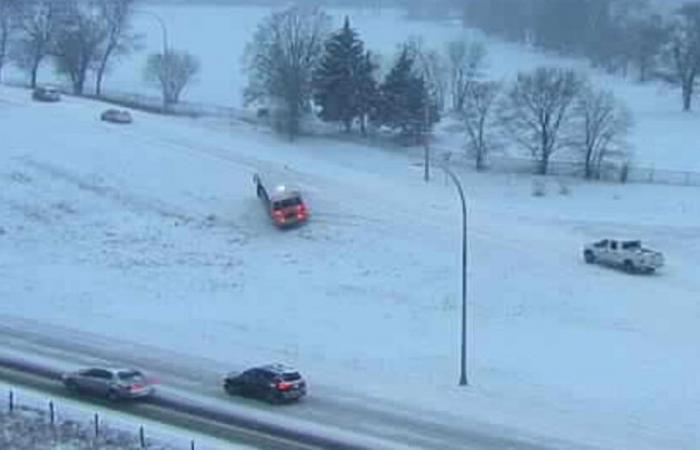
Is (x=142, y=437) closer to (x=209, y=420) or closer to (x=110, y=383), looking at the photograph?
(x=209, y=420)

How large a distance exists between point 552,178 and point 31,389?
111 ft

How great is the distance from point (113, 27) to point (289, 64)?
22253 mm

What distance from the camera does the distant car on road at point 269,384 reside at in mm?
33750

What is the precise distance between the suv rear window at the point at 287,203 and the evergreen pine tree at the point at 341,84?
61.3ft

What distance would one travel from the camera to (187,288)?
45844mm

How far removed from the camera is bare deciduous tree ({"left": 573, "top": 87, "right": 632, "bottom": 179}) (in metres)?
66.4

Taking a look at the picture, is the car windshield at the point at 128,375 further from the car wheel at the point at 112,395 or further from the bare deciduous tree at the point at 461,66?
the bare deciduous tree at the point at 461,66

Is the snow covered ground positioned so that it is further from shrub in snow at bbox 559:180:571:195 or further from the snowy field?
the snowy field

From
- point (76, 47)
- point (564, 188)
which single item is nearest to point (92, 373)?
point (564, 188)

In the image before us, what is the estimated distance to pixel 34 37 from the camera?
8581 cm

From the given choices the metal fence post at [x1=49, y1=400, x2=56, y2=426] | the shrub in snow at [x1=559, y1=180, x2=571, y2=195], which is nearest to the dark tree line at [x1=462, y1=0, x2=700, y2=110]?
the shrub in snow at [x1=559, y1=180, x2=571, y2=195]

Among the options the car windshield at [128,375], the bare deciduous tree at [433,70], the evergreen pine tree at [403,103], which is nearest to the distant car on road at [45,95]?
the evergreen pine tree at [403,103]

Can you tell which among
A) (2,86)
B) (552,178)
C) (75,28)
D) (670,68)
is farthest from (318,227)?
(670,68)

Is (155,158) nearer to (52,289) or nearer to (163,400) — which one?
(52,289)
